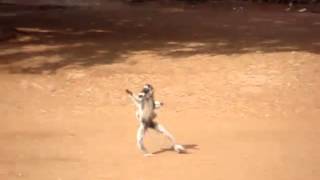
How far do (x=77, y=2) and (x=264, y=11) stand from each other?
18.0ft

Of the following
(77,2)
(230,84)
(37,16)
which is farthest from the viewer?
(77,2)

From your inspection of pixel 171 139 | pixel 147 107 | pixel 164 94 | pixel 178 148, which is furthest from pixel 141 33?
pixel 147 107

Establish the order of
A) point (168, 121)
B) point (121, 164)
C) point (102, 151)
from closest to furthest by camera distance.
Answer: point (121, 164)
point (102, 151)
point (168, 121)

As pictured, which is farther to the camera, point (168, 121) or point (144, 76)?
point (144, 76)

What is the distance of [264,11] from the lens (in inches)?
859

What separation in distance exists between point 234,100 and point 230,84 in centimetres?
99

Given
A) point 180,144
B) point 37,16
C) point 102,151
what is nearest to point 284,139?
point 180,144

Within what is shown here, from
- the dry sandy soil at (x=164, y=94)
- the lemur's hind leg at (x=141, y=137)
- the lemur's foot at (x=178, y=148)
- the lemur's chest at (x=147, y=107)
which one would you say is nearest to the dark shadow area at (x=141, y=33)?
the dry sandy soil at (x=164, y=94)

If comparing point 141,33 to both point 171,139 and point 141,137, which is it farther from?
point 141,137

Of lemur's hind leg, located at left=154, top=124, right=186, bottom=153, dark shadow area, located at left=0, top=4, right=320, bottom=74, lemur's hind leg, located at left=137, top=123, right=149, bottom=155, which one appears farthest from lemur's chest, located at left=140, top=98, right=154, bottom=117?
dark shadow area, located at left=0, top=4, right=320, bottom=74

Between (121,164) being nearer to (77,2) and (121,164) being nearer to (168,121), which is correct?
(168,121)

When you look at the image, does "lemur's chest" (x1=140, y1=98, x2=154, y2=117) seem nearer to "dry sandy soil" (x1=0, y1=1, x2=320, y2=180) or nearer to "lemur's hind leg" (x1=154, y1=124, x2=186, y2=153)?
"lemur's hind leg" (x1=154, y1=124, x2=186, y2=153)

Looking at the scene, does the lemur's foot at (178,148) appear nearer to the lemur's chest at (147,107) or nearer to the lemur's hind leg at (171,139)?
the lemur's hind leg at (171,139)

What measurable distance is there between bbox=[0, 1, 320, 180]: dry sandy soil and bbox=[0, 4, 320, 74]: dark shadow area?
3 cm
